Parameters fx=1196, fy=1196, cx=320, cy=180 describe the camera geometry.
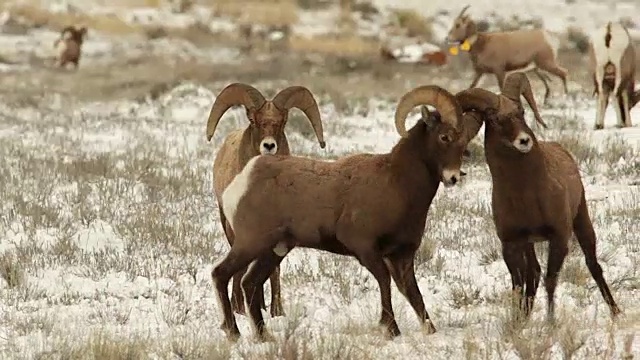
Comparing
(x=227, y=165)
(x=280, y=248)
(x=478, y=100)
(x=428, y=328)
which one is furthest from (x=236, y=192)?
(x=227, y=165)

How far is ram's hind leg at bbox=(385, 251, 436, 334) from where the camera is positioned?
6.26 meters

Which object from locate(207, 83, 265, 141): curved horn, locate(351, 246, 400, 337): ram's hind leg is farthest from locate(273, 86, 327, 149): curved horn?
locate(351, 246, 400, 337): ram's hind leg

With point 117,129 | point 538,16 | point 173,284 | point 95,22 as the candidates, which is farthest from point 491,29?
point 173,284

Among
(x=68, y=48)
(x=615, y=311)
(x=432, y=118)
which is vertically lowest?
(x=615, y=311)

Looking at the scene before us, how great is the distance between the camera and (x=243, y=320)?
705 cm

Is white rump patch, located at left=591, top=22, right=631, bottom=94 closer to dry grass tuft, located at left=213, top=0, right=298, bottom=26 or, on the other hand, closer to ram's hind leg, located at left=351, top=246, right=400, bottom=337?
ram's hind leg, located at left=351, top=246, right=400, bottom=337

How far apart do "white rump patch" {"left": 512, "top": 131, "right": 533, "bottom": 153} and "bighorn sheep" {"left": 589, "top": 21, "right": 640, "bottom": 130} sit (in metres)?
7.81

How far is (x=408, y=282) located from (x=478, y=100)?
1029mm

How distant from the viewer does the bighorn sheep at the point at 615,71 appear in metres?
13.6

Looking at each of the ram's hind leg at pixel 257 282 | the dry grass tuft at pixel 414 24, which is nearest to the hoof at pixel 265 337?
the ram's hind leg at pixel 257 282

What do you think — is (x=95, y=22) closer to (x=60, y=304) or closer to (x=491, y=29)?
(x=491, y=29)

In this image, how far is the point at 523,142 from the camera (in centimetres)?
612

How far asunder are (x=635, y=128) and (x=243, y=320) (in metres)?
7.62

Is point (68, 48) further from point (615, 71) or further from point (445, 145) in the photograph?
point (445, 145)
